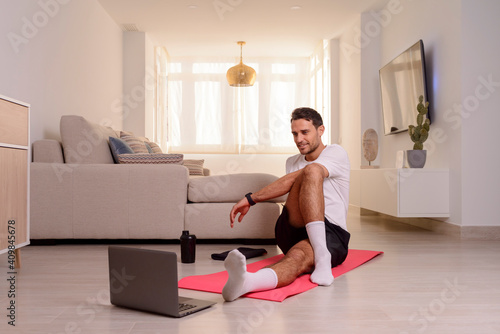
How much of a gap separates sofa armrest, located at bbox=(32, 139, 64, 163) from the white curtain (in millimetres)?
5226

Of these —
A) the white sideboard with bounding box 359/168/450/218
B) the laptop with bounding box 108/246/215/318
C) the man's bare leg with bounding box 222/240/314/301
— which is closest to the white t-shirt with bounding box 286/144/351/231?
the man's bare leg with bounding box 222/240/314/301

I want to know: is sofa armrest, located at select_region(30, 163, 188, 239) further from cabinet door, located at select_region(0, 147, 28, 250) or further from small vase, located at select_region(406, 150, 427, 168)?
small vase, located at select_region(406, 150, 427, 168)

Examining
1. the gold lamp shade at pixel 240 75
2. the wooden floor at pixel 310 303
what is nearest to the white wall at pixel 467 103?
the wooden floor at pixel 310 303

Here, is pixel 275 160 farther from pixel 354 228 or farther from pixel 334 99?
pixel 354 228

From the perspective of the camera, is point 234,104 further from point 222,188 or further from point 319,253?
point 319,253

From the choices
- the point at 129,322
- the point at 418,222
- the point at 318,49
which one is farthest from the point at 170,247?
the point at 318,49

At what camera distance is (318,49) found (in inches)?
314

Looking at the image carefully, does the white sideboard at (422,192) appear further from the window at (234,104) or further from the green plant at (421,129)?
the window at (234,104)

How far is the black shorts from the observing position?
2.41 meters

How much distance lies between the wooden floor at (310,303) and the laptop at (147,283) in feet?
0.12

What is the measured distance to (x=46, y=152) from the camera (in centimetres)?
347

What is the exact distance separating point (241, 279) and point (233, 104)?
7204 millimetres
